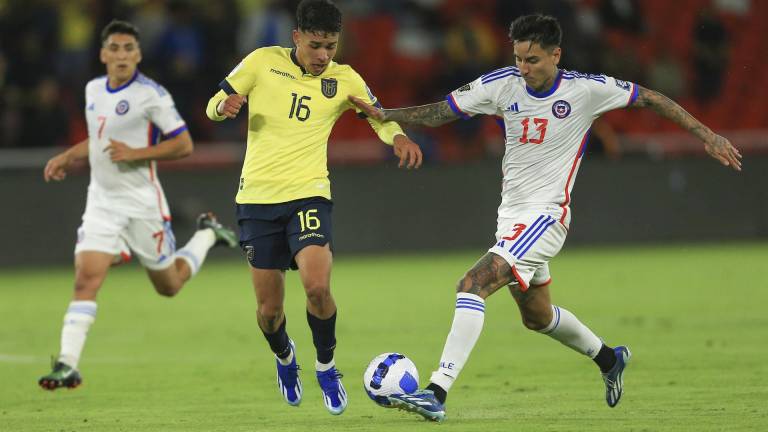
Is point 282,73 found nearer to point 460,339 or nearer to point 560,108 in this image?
point 560,108

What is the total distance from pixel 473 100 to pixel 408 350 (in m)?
3.15

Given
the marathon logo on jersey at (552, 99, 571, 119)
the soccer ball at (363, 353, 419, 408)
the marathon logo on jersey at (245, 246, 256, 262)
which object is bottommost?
the soccer ball at (363, 353, 419, 408)

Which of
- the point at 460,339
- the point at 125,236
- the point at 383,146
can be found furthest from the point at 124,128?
the point at 383,146

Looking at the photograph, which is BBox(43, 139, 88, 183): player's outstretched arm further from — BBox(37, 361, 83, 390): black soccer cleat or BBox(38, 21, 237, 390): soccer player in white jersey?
BBox(37, 361, 83, 390): black soccer cleat

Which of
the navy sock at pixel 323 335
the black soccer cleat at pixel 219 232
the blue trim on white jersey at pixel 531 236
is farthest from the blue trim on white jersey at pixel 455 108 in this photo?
the black soccer cleat at pixel 219 232

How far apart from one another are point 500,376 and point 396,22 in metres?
12.9

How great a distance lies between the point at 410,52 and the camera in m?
20.9

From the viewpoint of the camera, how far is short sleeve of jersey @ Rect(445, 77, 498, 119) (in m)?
7.54

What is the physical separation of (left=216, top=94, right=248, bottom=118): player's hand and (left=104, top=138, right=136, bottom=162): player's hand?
71.3 inches

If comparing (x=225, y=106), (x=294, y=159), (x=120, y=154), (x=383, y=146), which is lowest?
(x=383, y=146)

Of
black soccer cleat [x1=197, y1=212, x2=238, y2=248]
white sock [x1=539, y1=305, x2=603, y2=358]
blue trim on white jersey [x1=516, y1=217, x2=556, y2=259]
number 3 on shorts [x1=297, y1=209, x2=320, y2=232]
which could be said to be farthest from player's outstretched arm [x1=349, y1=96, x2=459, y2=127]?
black soccer cleat [x1=197, y1=212, x2=238, y2=248]

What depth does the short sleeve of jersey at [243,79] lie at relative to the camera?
24.9 ft

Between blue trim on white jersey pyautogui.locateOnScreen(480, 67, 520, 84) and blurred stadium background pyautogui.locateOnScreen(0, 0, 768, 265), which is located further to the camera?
blurred stadium background pyautogui.locateOnScreen(0, 0, 768, 265)

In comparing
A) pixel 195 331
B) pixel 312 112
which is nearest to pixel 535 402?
pixel 312 112
